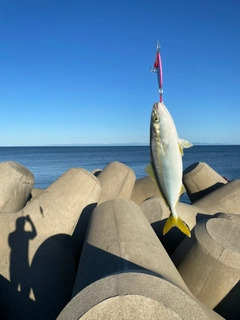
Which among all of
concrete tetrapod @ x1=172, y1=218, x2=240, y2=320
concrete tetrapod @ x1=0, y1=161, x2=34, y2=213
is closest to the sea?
concrete tetrapod @ x1=0, y1=161, x2=34, y2=213

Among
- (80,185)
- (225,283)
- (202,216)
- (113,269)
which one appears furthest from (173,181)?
(202,216)

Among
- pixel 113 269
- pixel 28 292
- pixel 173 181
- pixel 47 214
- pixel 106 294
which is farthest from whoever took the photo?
pixel 47 214

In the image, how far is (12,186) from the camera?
6129 millimetres

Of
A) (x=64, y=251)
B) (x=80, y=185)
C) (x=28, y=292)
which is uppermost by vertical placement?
(x=80, y=185)

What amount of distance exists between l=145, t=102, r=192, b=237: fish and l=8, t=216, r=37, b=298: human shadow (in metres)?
3.06

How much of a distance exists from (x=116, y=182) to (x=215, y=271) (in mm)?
3705

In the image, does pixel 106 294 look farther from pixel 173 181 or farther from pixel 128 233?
pixel 128 233

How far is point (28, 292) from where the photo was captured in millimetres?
4574

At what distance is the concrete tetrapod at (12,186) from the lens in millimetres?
6043

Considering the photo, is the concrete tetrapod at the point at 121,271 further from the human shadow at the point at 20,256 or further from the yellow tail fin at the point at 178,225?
the human shadow at the point at 20,256

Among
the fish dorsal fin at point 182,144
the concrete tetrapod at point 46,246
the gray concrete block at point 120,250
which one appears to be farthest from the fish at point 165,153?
the concrete tetrapod at point 46,246

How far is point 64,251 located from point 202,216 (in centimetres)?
291

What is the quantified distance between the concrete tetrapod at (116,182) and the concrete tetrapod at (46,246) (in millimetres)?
1114

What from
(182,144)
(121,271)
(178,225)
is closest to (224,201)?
(178,225)
